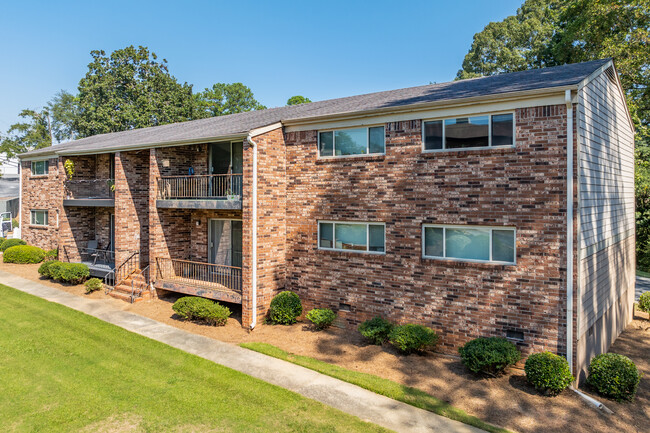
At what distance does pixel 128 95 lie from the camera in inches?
1624

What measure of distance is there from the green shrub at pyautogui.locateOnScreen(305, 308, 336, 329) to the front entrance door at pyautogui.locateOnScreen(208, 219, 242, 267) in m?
4.60

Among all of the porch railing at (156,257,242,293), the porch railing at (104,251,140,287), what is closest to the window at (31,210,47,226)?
the porch railing at (104,251,140,287)

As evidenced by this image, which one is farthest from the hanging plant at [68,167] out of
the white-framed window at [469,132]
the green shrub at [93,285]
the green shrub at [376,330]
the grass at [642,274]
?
the grass at [642,274]

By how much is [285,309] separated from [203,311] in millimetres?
2466

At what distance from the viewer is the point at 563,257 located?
329 inches

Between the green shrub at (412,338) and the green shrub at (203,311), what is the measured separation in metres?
5.10

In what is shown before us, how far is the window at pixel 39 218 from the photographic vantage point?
877 inches

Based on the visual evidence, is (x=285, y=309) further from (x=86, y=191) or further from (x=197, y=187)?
(x=86, y=191)

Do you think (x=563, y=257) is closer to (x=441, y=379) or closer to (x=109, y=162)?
(x=441, y=379)

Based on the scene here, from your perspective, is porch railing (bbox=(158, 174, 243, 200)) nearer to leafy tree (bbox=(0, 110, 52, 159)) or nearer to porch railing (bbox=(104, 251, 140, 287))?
porch railing (bbox=(104, 251, 140, 287))

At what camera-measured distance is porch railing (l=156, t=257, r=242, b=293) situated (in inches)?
531

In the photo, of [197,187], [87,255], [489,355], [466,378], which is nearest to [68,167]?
[87,255]

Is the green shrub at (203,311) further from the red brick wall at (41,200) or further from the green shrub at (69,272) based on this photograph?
the red brick wall at (41,200)

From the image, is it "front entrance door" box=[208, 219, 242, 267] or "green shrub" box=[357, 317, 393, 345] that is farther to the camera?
"front entrance door" box=[208, 219, 242, 267]
